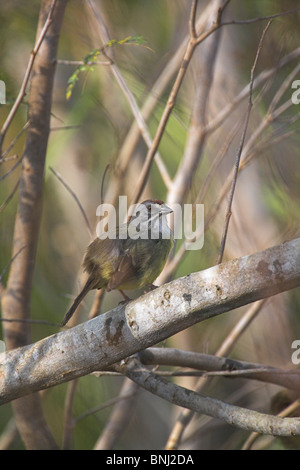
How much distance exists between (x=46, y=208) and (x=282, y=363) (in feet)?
12.2

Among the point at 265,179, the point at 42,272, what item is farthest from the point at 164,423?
the point at 265,179

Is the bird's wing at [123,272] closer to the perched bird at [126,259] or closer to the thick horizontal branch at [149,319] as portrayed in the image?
the perched bird at [126,259]

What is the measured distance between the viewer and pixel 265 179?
457cm

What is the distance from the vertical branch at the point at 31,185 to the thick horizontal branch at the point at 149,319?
119 cm

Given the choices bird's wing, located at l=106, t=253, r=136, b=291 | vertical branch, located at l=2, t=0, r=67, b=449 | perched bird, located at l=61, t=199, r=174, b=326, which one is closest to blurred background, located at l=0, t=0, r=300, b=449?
vertical branch, located at l=2, t=0, r=67, b=449

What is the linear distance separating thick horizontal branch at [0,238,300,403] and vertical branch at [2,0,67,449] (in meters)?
1.19

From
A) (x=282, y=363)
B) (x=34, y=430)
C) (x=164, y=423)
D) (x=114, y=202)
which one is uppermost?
(x=114, y=202)

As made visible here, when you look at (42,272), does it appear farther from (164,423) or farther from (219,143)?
(219,143)

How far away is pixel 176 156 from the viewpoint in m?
5.50

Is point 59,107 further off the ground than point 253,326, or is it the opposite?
point 59,107

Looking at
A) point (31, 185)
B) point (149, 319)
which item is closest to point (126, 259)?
point (149, 319)

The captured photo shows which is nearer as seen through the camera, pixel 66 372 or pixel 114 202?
pixel 66 372

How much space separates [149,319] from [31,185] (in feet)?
5.88

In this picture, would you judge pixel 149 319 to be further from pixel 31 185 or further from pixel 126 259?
pixel 31 185
